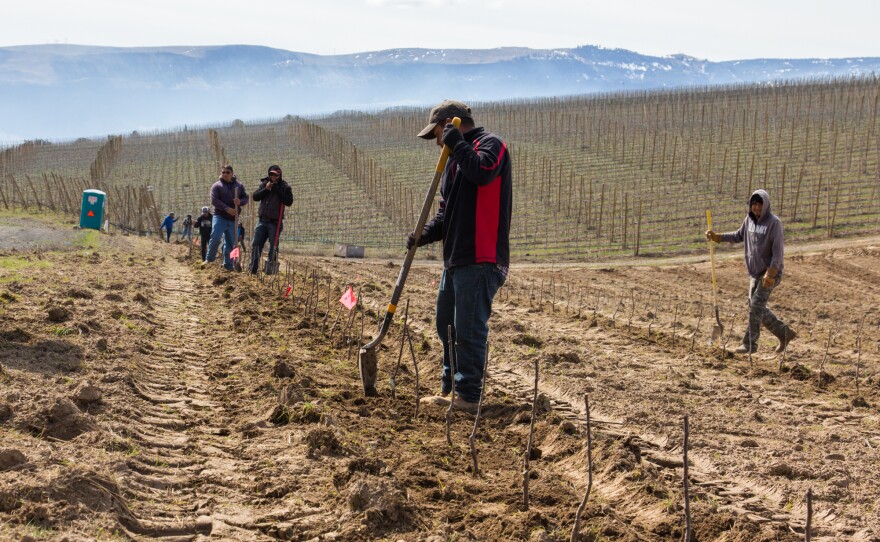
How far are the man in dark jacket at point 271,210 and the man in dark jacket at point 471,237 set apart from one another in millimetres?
6287

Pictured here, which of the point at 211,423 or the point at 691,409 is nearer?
the point at 211,423

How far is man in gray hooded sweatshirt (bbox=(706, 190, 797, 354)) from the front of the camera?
8.72 meters

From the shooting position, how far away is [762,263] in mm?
8875

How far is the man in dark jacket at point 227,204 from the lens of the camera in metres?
12.6

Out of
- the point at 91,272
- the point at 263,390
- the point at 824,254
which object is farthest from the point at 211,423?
the point at 824,254

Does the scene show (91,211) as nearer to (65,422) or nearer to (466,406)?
(466,406)

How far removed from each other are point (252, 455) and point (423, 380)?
102 inches

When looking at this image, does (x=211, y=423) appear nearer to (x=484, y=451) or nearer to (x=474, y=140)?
(x=484, y=451)

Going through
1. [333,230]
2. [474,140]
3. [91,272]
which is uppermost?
[474,140]

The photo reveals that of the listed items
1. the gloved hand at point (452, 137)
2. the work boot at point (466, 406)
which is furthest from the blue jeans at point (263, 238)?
the gloved hand at point (452, 137)

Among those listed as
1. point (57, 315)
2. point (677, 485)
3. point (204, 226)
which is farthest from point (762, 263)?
point (204, 226)

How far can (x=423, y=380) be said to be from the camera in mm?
7027

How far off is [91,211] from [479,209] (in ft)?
71.3

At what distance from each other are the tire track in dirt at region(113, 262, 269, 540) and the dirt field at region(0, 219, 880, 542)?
0.6 inches
